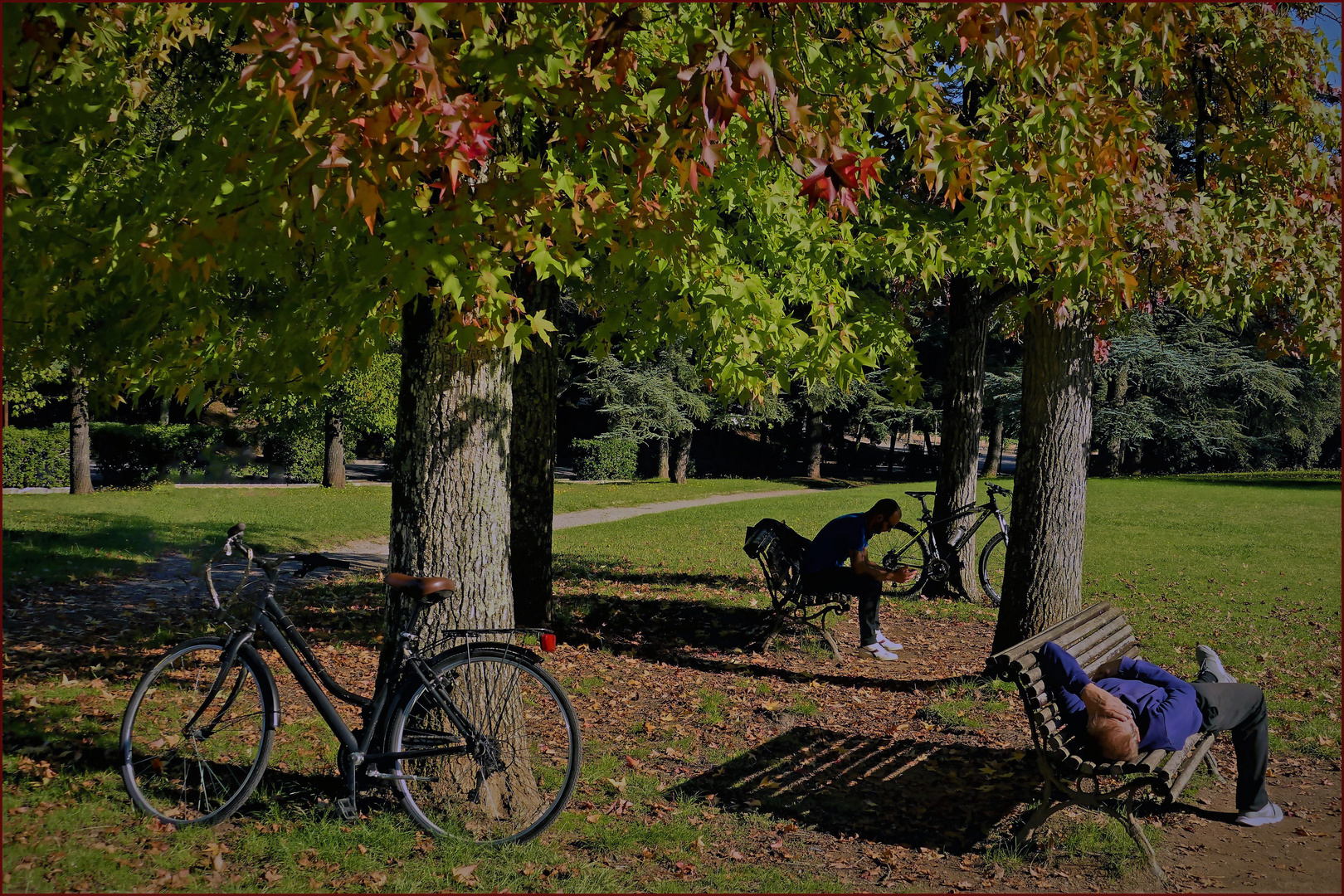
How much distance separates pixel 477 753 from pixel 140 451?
2030 centimetres

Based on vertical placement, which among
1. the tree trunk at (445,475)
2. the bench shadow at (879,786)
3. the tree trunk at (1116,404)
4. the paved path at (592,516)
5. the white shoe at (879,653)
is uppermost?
the tree trunk at (1116,404)

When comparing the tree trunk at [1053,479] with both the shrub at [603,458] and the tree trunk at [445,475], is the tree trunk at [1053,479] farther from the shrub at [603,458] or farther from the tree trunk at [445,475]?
the shrub at [603,458]

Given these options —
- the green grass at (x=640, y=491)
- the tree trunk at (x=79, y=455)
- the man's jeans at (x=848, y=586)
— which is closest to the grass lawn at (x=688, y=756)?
the man's jeans at (x=848, y=586)

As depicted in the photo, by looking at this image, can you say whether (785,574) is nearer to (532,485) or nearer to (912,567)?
(532,485)

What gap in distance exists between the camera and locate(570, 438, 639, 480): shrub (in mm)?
28188

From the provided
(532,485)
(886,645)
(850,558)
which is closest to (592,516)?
(532,485)

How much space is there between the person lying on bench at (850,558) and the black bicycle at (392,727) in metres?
3.50

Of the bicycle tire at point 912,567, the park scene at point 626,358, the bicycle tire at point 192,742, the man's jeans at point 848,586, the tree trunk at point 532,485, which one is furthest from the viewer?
the bicycle tire at point 912,567

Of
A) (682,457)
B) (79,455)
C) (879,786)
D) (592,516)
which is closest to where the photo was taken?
(879,786)

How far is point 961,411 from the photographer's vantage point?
33.3 ft

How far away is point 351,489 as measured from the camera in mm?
21688

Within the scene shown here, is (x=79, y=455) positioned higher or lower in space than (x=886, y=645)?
higher

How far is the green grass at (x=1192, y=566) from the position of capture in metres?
7.78

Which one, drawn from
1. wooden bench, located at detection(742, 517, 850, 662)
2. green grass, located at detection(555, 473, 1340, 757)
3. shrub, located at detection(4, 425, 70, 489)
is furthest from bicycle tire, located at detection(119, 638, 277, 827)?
shrub, located at detection(4, 425, 70, 489)
